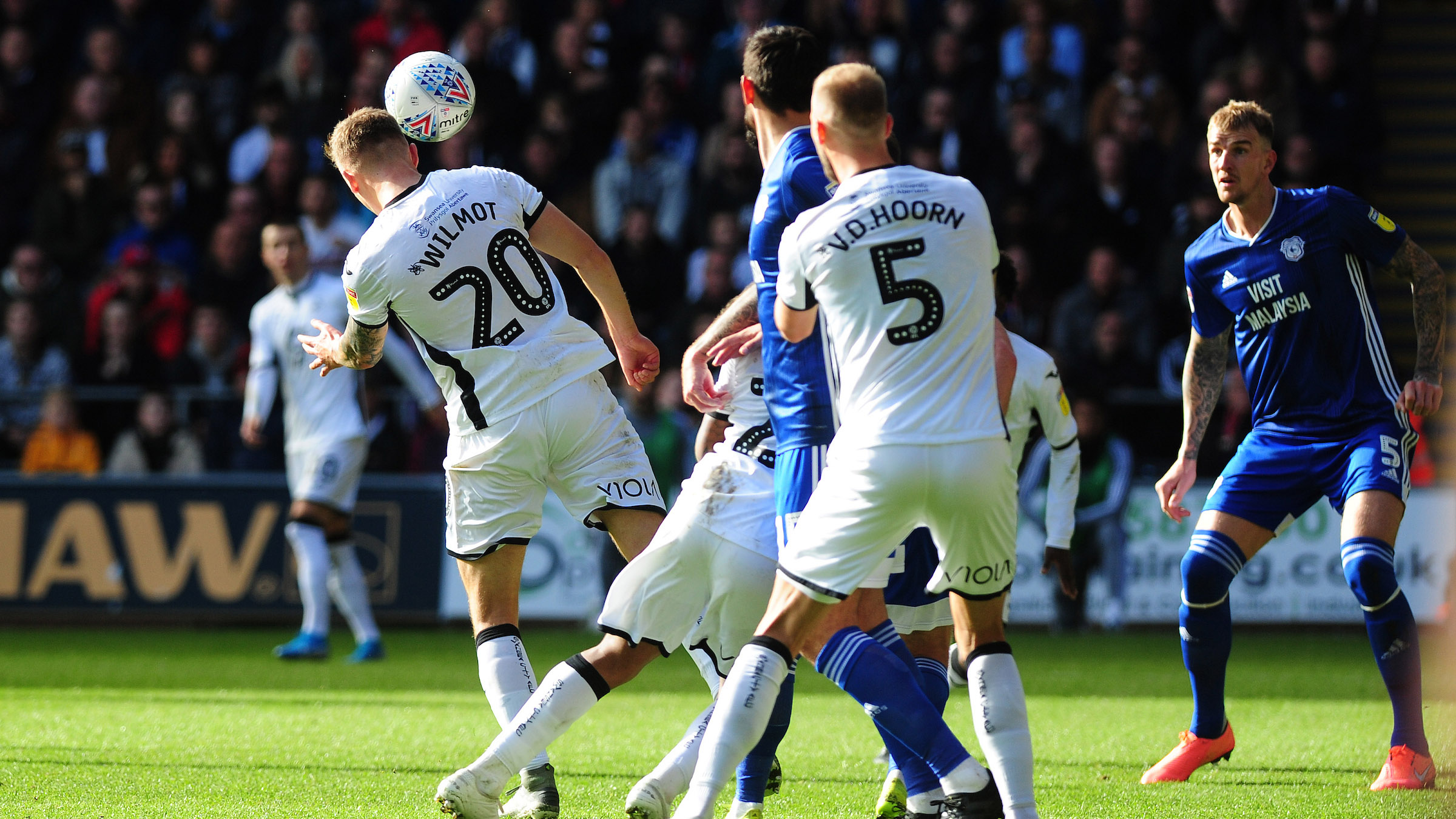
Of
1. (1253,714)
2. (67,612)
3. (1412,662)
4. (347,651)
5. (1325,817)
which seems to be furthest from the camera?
(67,612)

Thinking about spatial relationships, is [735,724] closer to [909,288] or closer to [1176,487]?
[909,288]

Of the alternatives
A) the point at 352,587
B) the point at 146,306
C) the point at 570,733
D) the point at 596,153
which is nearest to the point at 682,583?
the point at 570,733

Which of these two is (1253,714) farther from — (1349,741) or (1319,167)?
(1319,167)

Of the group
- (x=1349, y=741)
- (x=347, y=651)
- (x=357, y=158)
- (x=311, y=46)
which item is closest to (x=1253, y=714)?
(x=1349, y=741)

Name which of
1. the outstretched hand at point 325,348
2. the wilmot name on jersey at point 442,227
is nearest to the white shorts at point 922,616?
the wilmot name on jersey at point 442,227

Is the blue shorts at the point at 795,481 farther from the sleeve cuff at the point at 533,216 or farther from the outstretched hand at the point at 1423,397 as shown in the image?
the outstretched hand at the point at 1423,397

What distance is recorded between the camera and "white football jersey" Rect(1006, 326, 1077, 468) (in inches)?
238

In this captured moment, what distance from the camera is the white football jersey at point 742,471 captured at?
494 cm

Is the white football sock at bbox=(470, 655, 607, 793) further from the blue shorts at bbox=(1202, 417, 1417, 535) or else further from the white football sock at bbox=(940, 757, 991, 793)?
the blue shorts at bbox=(1202, 417, 1417, 535)

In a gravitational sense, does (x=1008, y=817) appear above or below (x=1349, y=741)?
above

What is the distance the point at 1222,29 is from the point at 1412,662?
10545 millimetres

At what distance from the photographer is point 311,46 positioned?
52.3 feet

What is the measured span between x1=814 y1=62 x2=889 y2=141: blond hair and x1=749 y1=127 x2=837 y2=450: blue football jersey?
0.30 metres

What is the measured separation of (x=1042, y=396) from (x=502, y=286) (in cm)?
201
